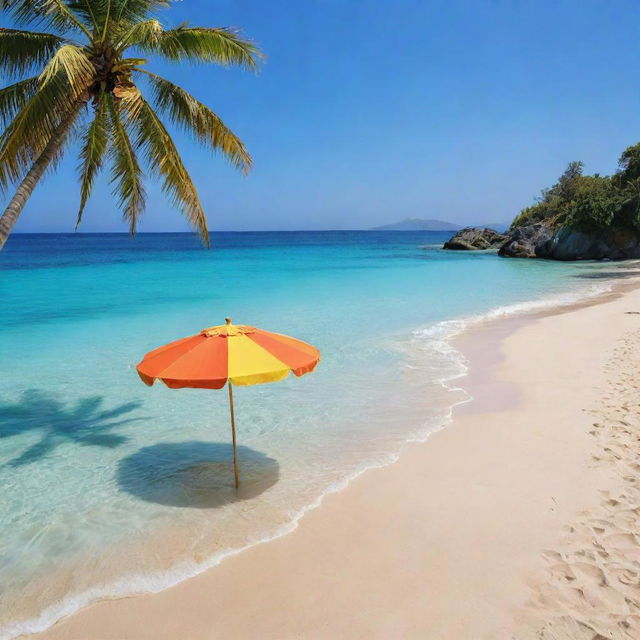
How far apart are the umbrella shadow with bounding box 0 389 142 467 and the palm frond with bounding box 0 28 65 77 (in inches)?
219

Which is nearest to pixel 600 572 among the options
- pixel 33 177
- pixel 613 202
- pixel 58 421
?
pixel 58 421

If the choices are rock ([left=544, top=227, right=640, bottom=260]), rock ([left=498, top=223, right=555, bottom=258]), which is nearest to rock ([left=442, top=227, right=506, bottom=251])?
rock ([left=498, top=223, right=555, bottom=258])

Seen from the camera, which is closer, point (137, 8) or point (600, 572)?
point (600, 572)

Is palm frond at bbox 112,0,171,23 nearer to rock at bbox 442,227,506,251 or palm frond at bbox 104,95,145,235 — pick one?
palm frond at bbox 104,95,145,235

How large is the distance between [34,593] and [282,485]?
263 centimetres

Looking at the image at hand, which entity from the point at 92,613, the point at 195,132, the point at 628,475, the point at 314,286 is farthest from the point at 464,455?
the point at 314,286

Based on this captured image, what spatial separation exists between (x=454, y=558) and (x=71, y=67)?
6.99 metres

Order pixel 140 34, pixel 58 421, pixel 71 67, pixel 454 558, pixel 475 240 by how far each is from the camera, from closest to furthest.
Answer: pixel 454 558
pixel 71 67
pixel 140 34
pixel 58 421
pixel 475 240

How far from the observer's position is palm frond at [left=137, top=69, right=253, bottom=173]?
28.7 feet

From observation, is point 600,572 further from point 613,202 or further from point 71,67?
point 613,202

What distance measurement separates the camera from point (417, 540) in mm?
4621

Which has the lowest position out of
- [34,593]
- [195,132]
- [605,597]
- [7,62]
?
[34,593]

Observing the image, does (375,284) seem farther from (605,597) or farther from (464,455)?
(605,597)

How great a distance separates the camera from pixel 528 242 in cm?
4597
